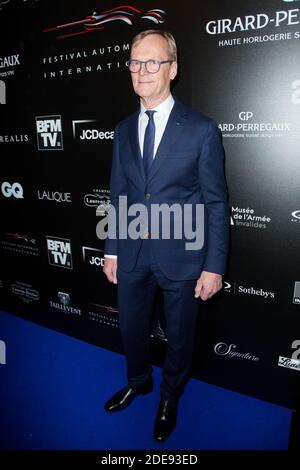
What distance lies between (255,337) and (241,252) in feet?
2.02

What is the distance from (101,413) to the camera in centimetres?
224

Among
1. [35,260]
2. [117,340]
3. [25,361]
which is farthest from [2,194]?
[117,340]

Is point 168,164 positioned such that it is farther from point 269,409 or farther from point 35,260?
point 35,260

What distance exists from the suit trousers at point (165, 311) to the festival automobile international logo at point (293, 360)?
2.35ft

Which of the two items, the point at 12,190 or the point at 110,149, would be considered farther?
the point at 12,190

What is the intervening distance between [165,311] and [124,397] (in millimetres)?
745

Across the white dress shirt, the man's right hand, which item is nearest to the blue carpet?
the man's right hand

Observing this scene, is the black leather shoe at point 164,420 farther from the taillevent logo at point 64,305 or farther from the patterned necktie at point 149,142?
the patterned necktie at point 149,142

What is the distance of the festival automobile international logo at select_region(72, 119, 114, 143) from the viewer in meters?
2.46

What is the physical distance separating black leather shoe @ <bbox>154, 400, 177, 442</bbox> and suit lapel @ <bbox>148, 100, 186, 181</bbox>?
1.41 metres

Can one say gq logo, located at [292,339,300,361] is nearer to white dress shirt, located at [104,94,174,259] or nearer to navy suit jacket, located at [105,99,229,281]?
navy suit jacket, located at [105,99,229,281]

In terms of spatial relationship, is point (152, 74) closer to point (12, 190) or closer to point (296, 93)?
point (296, 93)

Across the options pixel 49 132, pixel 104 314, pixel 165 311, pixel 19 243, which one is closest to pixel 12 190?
pixel 19 243

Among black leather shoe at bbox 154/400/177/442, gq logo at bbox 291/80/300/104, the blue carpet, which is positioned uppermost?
gq logo at bbox 291/80/300/104
